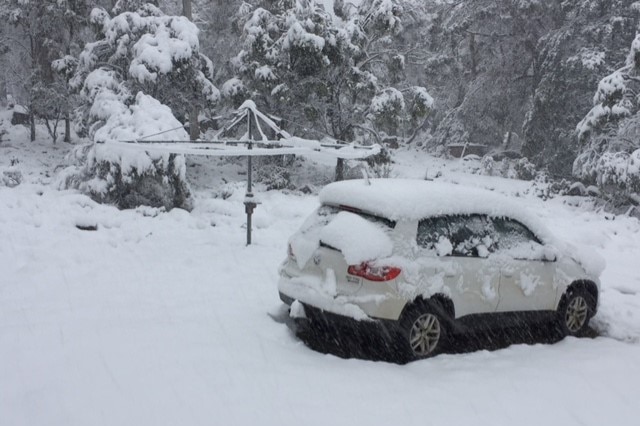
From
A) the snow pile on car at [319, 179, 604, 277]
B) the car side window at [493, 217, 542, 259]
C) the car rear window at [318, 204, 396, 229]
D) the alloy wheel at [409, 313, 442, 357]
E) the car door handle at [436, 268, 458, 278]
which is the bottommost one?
the alloy wheel at [409, 313, 442, 357]

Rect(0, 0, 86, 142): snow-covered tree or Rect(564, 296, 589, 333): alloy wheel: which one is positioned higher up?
Rect(0, 0, 86, 142): snow-covered tree

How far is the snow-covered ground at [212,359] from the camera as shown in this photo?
13.9 feet

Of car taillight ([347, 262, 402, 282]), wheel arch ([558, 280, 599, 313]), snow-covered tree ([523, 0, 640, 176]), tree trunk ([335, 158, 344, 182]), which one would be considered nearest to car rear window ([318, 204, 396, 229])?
car taillight ([347, 262, 402, 282])

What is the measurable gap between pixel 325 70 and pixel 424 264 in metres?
13.8

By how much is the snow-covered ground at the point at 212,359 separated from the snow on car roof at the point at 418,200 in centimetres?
152

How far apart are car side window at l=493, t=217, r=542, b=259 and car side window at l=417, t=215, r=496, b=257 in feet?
0.46

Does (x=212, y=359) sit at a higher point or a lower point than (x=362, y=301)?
lower

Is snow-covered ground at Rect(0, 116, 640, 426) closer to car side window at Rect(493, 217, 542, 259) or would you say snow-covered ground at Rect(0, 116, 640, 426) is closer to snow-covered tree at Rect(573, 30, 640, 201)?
car side window at Rect(493, 217, 542, 259)

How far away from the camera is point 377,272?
17.0 feet

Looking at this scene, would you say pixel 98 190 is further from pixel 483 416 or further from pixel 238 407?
pixel 483 416

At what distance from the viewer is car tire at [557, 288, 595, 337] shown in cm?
665

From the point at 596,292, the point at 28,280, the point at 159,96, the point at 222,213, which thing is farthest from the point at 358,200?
the point at 159,96

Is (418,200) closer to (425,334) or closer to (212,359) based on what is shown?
(425,334)

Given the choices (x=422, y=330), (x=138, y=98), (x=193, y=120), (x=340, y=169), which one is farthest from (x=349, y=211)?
(x=193, y=120)
